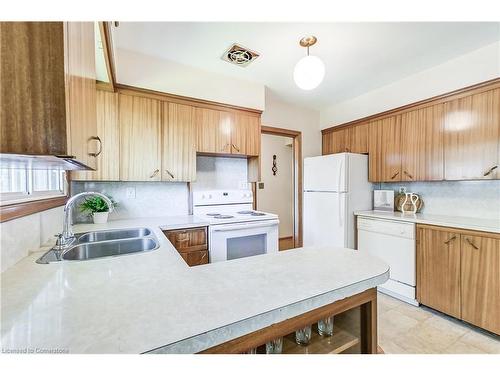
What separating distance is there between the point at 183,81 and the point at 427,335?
3.24 metres

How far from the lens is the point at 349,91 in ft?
10.1

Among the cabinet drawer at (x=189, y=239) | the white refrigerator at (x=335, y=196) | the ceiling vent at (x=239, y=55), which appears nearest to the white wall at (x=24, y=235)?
the cabinet drawer at (x=189, y=239)

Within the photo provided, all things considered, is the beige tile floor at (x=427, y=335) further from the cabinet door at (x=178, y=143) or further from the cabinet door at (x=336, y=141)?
the cabinet door at (x=178, y=143)

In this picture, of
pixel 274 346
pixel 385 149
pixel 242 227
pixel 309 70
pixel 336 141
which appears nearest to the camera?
pixel 274 346

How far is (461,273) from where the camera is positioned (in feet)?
6.40

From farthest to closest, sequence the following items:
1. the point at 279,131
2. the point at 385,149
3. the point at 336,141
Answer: the point at 336,141
the point at 279,131
the point at 385,149

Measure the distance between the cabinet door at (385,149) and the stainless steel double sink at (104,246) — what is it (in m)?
2.78

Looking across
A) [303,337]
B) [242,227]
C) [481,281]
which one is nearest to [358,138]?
[481,281]

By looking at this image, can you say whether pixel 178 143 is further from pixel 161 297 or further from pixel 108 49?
pixel 161 297

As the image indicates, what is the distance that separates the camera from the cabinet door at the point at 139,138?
2113 mm

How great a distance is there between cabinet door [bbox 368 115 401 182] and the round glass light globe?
1555 millimetres

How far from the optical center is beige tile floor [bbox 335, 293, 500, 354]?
5.55ft
